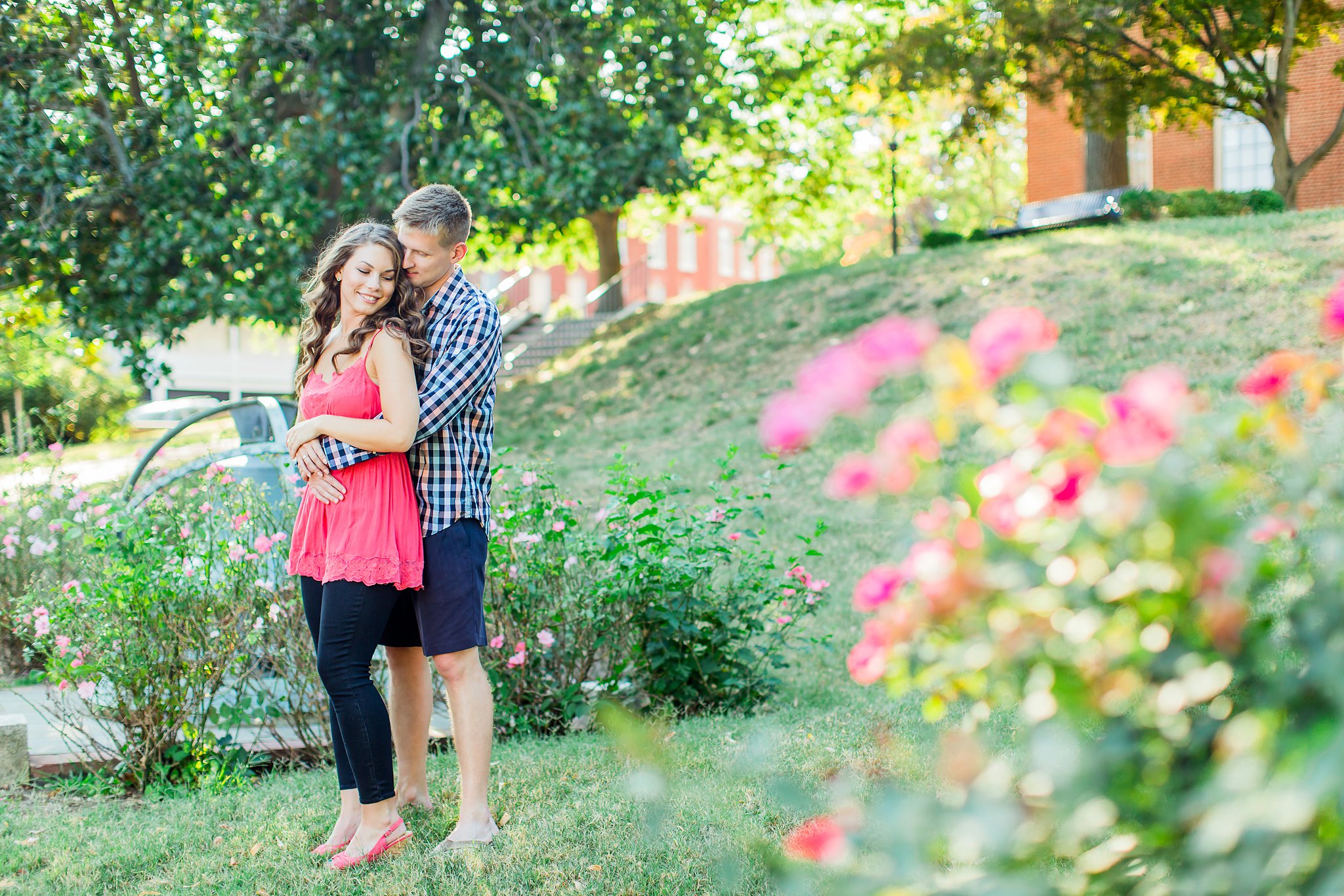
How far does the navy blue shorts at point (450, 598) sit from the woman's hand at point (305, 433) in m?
0.44

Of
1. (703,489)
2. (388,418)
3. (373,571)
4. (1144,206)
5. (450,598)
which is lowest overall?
(703,489)

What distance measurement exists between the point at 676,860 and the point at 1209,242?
429 inches

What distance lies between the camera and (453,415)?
10.6 feet

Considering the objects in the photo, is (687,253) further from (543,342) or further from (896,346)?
(896,346)

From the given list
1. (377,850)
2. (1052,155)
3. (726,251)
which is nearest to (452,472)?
(377,850)

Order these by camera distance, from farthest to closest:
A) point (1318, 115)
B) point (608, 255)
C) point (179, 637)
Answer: point (608, 255), point (1318, 115), point (179, 637)

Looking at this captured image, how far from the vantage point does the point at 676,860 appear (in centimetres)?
309

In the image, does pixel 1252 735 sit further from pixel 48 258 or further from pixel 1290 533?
pixel 48 258

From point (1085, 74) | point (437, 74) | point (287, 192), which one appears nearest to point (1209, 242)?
point (1085, 74)

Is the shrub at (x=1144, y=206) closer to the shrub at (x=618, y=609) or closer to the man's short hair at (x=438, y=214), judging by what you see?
the shrub at (x=618, y=609)

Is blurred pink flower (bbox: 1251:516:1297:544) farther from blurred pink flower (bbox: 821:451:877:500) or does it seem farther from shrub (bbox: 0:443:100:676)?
shrub (bbox: 0:443:100:676)

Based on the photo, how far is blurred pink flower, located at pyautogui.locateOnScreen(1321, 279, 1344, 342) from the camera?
119 centimetres

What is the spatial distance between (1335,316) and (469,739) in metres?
2.64

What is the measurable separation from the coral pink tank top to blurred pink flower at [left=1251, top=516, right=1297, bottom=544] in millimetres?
2377
